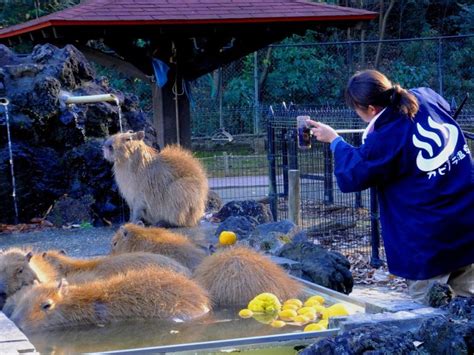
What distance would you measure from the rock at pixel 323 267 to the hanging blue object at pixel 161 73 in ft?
24.5

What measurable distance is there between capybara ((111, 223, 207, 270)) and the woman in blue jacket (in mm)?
1470

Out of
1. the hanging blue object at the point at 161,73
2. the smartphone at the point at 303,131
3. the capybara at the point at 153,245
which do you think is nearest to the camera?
the smartphone at the point at 303,131

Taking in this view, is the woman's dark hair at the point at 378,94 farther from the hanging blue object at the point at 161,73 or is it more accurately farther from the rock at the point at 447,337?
the hanging blue object at the point at 161,73

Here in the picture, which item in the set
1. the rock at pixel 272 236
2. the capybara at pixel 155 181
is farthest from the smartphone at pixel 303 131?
the capybara at pixel 155 181

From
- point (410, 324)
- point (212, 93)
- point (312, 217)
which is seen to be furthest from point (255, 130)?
point (410, 324)

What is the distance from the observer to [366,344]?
8.57 ft

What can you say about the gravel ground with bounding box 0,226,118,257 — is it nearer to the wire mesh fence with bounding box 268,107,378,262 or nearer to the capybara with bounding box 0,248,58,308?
the capybara with bounding box 0,248,58,308

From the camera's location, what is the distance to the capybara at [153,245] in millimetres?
5219

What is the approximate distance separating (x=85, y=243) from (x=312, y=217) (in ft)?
15.8

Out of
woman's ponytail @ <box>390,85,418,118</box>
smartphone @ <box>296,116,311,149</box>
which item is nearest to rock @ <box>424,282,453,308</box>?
woman's ponytail @ <box>390,85,418,118</box>

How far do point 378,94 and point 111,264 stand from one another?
1678 millimetres

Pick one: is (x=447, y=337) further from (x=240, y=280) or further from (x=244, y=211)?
(x=244, y=211)

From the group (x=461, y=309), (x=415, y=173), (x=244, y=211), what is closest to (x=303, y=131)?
(x=415, y=173)

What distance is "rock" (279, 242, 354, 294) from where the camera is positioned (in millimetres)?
5578
